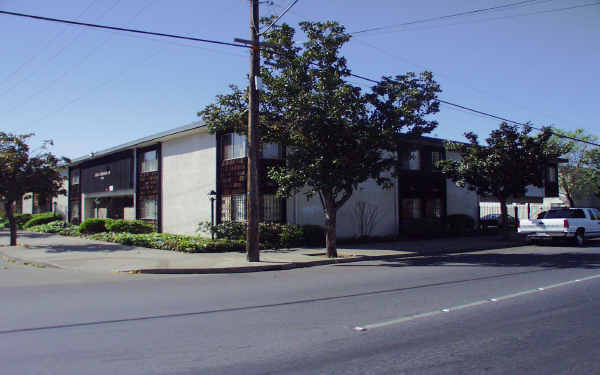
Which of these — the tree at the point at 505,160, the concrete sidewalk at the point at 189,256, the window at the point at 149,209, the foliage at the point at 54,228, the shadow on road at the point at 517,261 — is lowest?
the shadow on road at the point at 517,261

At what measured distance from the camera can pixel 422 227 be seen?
2269 cm

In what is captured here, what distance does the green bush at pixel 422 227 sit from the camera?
74.4ft

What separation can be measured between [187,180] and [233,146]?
12.0 feet

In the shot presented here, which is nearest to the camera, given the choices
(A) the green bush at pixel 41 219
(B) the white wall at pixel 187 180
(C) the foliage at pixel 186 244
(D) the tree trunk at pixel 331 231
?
(D) the tree trunk at pixel 331 231

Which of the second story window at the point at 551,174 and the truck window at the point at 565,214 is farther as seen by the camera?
the second story window at the point at 551,174

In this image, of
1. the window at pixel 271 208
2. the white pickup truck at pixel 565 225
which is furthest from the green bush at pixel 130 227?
the white pickup truck at pixel 565 225

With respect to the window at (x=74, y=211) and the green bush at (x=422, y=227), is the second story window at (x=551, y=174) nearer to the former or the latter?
the green bush at (x=422, y=227)

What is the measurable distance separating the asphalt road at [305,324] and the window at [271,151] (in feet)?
30.2

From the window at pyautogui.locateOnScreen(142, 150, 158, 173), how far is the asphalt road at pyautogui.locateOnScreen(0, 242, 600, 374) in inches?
581

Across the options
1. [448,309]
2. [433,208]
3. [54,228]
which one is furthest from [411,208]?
[54,228]

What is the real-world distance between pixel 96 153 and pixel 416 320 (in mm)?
29105

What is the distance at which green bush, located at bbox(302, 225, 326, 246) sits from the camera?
1864cm

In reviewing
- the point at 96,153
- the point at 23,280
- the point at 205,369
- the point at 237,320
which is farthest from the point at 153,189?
the point at 205,369

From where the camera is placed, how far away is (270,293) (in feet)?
28.6
